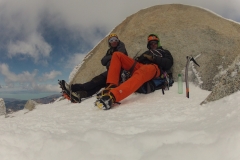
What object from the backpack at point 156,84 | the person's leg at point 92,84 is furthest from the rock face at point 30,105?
the backpack at point 156,84

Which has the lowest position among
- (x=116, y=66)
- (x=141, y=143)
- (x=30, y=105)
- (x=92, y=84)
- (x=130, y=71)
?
(x=141, y=143)

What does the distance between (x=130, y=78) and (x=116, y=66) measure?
912 millimetres

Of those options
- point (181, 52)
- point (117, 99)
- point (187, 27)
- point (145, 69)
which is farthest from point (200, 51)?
point (117, 99)

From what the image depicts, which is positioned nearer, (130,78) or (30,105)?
(130,78)

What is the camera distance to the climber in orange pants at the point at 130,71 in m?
7.06

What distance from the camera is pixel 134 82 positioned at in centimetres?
757

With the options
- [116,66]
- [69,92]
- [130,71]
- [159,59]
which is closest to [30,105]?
[69,92]

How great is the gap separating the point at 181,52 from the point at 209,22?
2467mm

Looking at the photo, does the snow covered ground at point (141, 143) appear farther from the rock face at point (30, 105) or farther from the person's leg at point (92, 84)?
the rock face at point (30, 105)

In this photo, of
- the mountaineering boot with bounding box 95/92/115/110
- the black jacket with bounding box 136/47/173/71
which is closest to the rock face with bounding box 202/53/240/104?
the mountaineering boot with bounding box 95/92/115/110

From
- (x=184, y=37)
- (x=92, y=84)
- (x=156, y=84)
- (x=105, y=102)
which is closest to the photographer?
(x=105, y=102)

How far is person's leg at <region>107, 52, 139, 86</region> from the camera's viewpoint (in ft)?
26.7

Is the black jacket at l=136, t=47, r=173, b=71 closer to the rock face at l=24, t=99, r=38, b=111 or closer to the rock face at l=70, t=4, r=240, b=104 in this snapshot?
the rock face at l=70, t=4, r=240, b=104

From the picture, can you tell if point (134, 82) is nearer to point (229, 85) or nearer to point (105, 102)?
point (105, 102)
